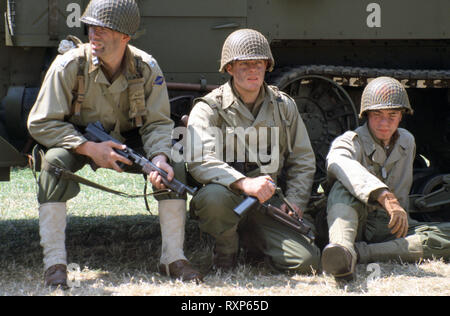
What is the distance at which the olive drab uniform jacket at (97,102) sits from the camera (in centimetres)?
456

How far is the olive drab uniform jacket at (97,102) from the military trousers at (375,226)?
1.22m

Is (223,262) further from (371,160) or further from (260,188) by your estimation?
(371,160)

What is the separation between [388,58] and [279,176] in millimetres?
2286

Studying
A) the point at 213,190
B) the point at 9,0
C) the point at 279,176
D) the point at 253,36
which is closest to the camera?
the point at 213,190

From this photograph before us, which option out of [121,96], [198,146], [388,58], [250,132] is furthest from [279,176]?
[388,58]

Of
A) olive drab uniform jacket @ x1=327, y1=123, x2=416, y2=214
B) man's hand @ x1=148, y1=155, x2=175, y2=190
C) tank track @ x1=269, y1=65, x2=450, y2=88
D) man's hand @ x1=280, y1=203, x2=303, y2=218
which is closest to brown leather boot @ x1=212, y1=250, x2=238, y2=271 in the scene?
man's hand @ x1=280, y1=203, x2=303, y2=218

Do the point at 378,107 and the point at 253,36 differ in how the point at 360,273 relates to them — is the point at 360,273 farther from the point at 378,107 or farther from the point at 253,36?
the point at 253,36

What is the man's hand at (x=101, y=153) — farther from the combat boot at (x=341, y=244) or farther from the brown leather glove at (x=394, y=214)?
the brown leather glove at (x=394, y=214)

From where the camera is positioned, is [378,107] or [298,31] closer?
[378,107]

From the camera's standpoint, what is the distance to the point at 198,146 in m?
4.77

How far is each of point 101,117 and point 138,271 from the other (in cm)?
109

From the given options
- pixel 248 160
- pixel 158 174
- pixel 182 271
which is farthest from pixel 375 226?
pixel 158 174

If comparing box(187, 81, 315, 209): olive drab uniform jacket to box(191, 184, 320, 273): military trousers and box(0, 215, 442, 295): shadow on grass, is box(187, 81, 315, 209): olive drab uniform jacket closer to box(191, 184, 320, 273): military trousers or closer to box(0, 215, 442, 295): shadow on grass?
box(191, 184, 320, 273): military trousers

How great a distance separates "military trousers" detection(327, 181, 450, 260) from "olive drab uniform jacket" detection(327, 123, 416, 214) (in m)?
0.07
